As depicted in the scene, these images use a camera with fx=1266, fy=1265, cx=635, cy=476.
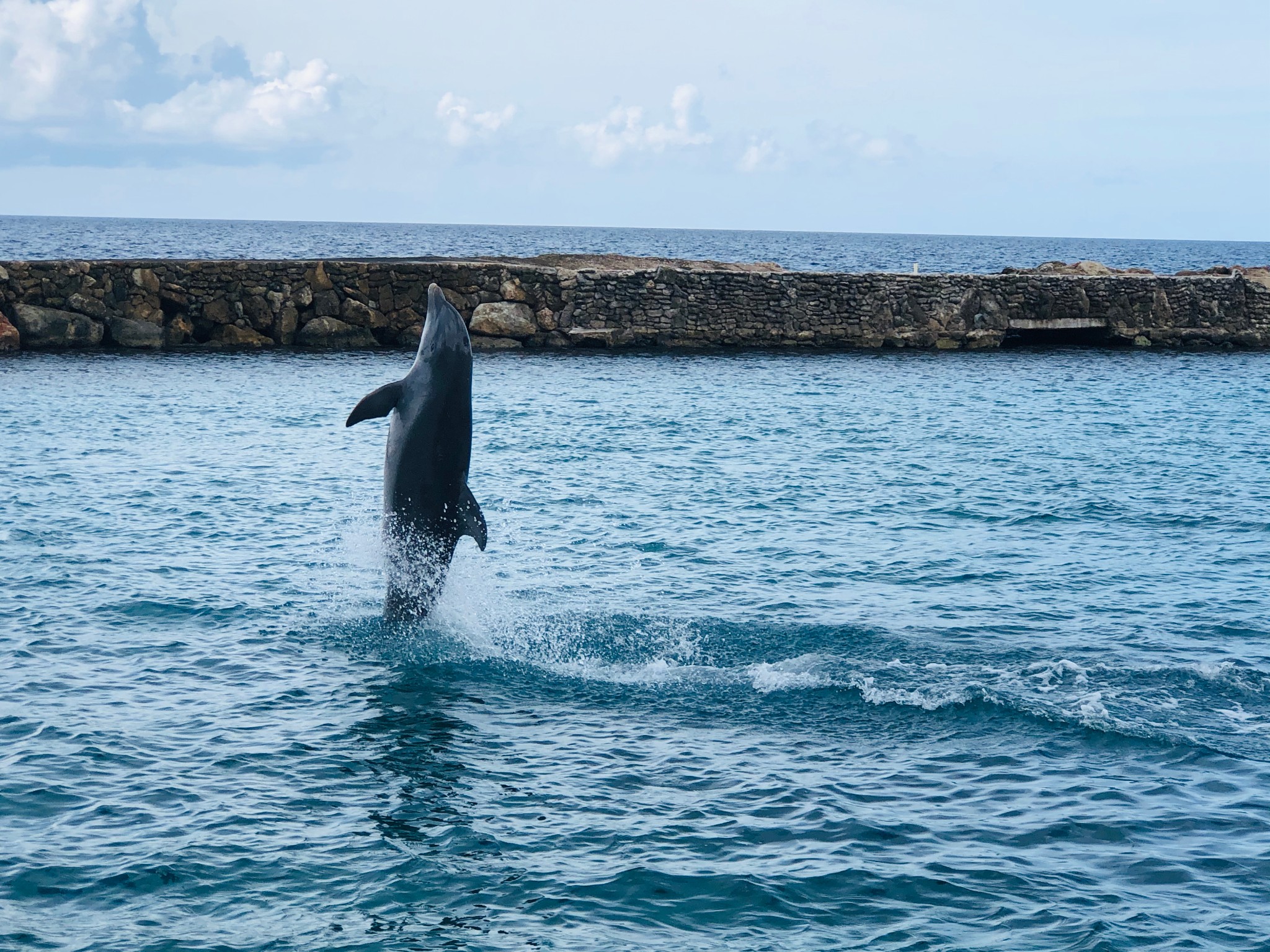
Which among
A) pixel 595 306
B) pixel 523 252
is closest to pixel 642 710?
pixel 595 306

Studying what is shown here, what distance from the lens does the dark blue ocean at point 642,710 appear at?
6598 mm

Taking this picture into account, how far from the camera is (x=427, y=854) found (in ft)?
23.4

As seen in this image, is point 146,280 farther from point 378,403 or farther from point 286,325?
point 378,403

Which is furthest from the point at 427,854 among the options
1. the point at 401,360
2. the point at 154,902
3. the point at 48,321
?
the point at 48,321

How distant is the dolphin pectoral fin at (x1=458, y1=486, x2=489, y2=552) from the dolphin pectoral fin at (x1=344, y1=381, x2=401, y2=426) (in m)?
0.84

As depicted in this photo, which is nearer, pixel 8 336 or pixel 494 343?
pixel 8 336

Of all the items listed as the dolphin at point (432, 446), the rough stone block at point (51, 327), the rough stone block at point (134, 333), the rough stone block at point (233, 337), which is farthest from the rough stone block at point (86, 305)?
the dolphin at point (432, 446)

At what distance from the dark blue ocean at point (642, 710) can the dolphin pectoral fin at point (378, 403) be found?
2.19 metres

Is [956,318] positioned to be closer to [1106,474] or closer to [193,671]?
→ [1106,474]

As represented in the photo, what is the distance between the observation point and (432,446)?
938 centimetres

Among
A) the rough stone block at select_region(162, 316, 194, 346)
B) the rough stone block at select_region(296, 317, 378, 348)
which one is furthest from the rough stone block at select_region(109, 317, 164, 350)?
the rough stone block at select_region(296, 317, 378, 348)

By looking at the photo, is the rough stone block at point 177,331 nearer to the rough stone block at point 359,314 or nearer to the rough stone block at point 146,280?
the rough stone block at point 146,280

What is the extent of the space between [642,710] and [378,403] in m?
2.96

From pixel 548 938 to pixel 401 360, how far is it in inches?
1031
